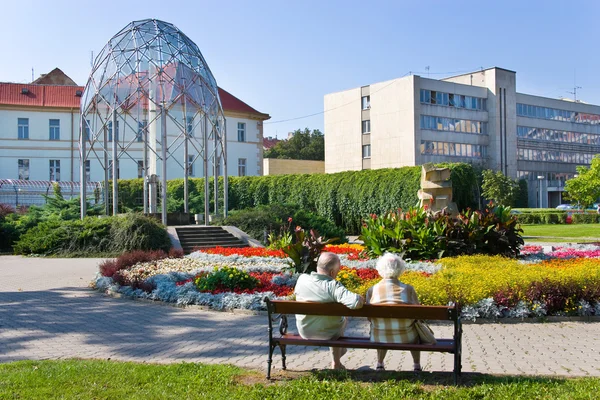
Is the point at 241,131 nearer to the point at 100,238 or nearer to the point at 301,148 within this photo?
the point at 301,148

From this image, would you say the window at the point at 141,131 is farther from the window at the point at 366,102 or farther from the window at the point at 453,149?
the window at the point at 366,102

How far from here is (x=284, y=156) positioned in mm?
82125

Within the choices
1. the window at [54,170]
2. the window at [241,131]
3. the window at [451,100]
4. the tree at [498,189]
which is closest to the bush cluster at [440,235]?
the tree at [498,189]

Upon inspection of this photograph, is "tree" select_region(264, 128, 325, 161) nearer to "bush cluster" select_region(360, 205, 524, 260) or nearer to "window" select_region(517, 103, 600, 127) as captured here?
"window" select_region(517, 103, 600, 127)

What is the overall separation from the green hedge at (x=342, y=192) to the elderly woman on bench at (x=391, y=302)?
21.8 m

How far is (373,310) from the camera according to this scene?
17.8ft

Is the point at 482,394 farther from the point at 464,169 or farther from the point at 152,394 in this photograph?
the point at 464,169

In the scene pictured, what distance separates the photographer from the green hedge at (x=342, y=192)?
92.3ft

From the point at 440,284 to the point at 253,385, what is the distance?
4.47 m

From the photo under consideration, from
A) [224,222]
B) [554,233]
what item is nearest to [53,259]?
[224,222]

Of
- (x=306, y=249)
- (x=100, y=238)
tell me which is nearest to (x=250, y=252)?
(x=306, y=249)

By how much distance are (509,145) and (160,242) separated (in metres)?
58.3

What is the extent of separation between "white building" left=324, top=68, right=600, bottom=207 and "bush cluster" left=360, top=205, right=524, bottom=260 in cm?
4600

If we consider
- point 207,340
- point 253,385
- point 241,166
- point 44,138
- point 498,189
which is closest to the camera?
point 253,385
